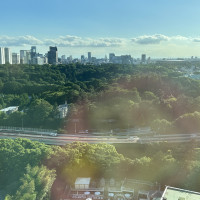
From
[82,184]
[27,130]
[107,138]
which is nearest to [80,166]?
[82,184]

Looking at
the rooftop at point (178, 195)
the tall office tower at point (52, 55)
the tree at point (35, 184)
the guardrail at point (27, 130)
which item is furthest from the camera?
the tall office tower at point (52, 55)

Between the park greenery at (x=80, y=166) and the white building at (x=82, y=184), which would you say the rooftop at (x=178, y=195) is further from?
the white building at (x=82, y=184)

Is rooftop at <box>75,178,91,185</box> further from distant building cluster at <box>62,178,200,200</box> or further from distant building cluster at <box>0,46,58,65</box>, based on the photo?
distant building cluster at <box>0,46,58,65</box>

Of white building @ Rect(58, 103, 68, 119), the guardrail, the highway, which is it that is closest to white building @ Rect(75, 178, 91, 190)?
the highway

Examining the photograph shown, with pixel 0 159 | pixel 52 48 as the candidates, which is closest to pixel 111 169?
pixel 0 159

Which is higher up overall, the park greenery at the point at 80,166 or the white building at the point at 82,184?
the park greenery at the point at 80,166

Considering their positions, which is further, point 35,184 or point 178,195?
point 35,184

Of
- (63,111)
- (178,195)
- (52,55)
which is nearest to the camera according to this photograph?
(178,195)

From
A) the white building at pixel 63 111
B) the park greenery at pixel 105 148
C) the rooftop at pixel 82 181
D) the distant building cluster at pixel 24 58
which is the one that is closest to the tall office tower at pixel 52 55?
the distant building cluster at pixel 24 58

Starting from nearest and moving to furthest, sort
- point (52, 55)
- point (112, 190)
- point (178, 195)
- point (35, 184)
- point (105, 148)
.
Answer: point (178, 195), point (35, 184), point (112, 190), point (105, 148), point (52, 55)

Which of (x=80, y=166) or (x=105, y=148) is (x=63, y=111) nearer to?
(x=105, y=148)
